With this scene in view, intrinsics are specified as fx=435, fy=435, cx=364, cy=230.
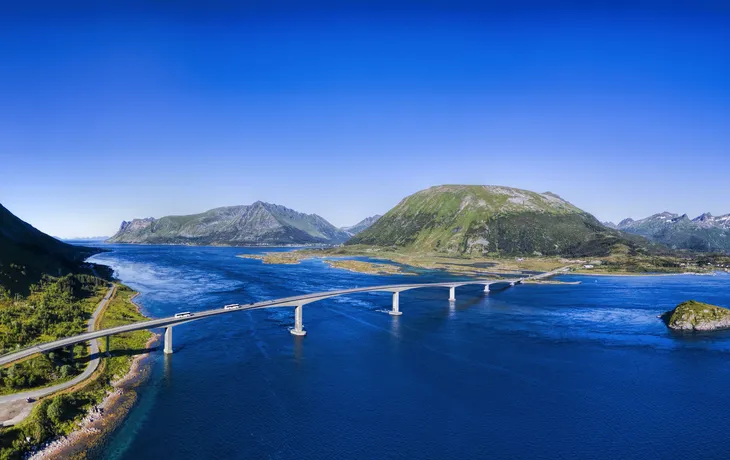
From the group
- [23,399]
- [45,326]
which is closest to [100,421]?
[23,399]

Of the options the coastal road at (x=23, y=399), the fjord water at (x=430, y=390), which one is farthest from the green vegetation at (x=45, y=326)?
the fjord water at (x=430, y=390)

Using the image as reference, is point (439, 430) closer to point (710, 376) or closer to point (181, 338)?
point (710, 376)

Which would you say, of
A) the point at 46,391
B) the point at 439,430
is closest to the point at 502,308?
the point at 439,430

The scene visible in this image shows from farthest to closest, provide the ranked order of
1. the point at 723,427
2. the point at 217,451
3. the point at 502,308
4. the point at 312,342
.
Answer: the point at 502,308, the point at 312,342, the point at 723,427, the point at 217,451

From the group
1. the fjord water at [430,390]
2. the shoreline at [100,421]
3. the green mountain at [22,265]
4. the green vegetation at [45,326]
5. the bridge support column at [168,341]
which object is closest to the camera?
the shoreline at [100,421]

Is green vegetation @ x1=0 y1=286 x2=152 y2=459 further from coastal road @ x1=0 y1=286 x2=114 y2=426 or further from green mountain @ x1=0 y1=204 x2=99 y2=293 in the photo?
green mountain @ x1=0 y1=204 x2=99 y2=293

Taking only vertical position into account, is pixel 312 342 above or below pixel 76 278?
below

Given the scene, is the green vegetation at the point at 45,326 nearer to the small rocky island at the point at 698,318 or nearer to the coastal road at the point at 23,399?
the coastal road at the point at 23,399

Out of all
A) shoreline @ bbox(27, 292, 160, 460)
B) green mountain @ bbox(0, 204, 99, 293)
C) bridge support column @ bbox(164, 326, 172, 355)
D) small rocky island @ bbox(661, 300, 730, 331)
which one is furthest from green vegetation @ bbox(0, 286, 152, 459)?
small rocky island @ bbox(661, 300, 730, 331)
